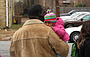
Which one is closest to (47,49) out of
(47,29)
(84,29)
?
(47,29)

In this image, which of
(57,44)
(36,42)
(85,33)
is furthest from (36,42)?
(85,33)

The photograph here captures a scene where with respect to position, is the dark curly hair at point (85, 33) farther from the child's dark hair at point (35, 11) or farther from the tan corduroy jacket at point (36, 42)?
the child's dark hair at point (35, 11)

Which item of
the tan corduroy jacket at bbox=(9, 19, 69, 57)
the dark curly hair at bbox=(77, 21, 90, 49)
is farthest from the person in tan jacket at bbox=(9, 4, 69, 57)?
the dark curly hair at bbox=(77, 21, 90, 49)

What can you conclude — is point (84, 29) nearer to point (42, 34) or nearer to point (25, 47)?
point (42, 34)

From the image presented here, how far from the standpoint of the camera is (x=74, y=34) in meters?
11.0

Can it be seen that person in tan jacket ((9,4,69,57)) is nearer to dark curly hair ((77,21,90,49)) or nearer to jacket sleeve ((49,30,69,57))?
jacket sleeve ((49,30,69,57))

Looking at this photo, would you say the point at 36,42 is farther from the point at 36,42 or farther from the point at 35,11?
the point at 35,11

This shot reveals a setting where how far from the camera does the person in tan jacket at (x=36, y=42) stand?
8.67 feet

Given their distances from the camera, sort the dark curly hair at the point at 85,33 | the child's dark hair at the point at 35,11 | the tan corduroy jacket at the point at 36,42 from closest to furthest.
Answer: the tan corduroy jacket at the point at 36,42 → the child's dark hair at the point at 35,11 → the dark curly hair at the point at 85,33

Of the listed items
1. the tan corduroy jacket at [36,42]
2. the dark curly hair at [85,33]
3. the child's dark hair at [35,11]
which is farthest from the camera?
the dark curly hair at [85,33]

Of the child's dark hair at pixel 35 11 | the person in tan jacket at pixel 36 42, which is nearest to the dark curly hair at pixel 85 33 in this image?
the person in tan jacket at pixel 36 42

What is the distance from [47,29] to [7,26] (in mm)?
14174

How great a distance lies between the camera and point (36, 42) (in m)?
2.64

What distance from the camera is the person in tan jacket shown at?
264cm
